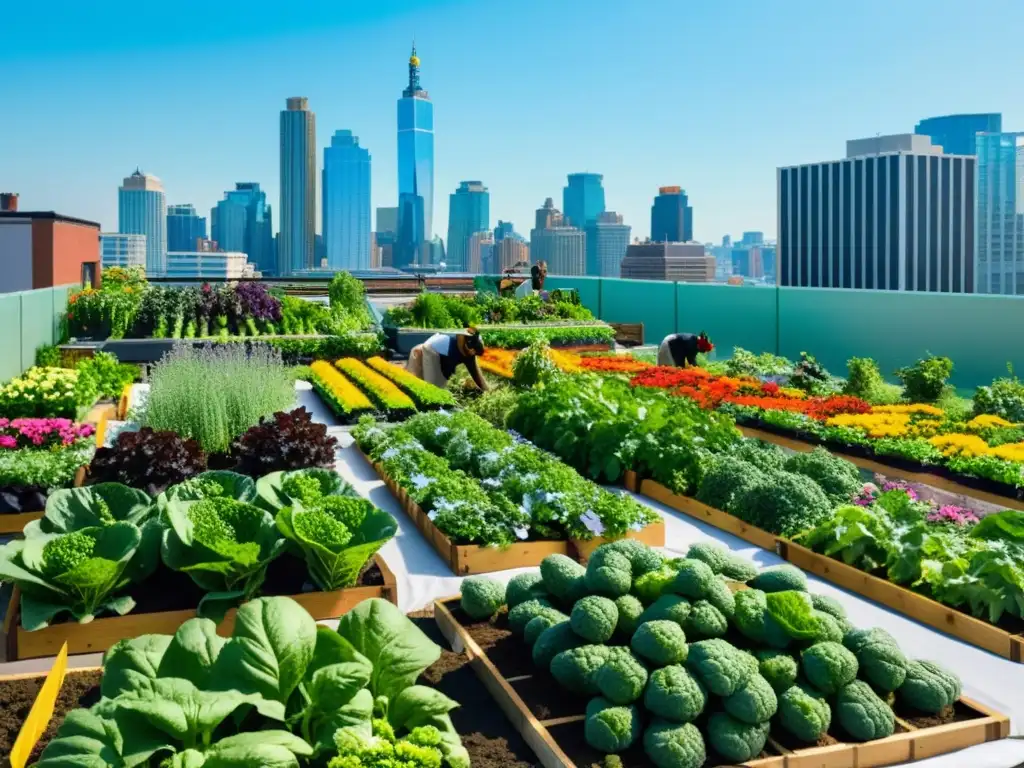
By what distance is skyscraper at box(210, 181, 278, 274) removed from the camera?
172 metres

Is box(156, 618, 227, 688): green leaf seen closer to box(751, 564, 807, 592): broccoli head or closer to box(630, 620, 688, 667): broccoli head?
box(630, 620, 688, 667): broccoli head

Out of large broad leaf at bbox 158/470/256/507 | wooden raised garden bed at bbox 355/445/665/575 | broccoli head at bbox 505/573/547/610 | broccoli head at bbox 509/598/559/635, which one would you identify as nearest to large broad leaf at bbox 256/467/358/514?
large broad leaf at bbox 158/470/256/507

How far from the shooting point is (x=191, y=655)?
10.6 feet

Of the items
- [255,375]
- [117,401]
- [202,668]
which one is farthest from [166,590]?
[117,401]

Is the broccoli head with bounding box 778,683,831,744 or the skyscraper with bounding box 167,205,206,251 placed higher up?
the skyscraper with bounding box 167,205,206,251

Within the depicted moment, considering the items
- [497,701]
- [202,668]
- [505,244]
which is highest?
[505,244]

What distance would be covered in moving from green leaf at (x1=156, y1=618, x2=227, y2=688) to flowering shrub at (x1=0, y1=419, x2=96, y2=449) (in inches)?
160

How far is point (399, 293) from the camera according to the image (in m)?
25.6

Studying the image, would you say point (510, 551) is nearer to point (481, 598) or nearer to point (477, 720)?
point (481, 598)

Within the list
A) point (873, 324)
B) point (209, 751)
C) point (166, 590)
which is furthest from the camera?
point (873, 324)

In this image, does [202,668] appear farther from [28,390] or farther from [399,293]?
[399,293]

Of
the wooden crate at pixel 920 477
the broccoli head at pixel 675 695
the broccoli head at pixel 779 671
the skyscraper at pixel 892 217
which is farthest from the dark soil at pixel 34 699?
the skyscraper at pixel 892 217

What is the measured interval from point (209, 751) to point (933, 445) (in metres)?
6.10

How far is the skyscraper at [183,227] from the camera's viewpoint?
169 metres
